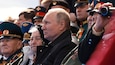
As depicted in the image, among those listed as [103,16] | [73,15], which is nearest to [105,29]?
[103,16]

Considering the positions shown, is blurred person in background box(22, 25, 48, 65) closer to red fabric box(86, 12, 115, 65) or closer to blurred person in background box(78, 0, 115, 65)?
blurred person in background box(78, 0, 115, 65)

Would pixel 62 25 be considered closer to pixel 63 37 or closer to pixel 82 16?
pixel 63 37

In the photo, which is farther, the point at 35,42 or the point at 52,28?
the point at 35,42

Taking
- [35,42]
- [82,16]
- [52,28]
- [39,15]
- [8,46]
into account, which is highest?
[52,28]

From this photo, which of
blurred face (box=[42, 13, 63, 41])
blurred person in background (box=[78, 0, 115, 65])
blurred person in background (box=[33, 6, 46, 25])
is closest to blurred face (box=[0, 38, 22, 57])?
blurred person in background (box=[33, 6, 46, 25])

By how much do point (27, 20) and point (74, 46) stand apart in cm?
248

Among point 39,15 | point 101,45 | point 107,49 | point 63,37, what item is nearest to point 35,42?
point 63,37

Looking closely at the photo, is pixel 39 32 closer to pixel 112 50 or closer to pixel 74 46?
pixel 74 46

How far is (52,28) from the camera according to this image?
386cm

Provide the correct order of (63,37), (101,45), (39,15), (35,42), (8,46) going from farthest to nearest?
1. (39,15)
2. (8,46)
3. (35,42)
4. (63,37)
5. (101,45)

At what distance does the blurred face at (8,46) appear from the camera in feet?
17.0

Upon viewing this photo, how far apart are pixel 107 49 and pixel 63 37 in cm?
139

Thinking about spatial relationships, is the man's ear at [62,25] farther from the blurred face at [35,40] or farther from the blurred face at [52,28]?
the blurred face at [35,40]

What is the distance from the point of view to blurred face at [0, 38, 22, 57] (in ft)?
17.0
